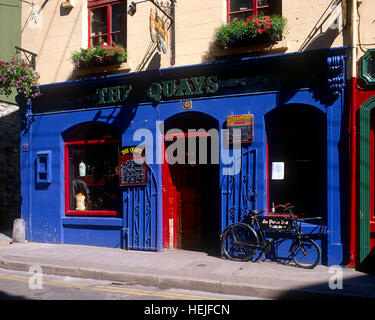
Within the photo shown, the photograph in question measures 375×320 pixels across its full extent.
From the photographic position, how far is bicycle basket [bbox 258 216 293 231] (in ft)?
26.8

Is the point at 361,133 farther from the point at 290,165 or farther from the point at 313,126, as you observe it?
the point at 290,165

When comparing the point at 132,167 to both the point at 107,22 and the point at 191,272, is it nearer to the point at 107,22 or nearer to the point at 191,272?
the point at 191,272

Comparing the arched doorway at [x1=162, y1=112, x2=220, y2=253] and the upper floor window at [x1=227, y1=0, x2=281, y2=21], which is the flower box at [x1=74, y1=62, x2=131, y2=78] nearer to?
the arched doorway at [x1=162, y1=112, x2=220, y2=253]

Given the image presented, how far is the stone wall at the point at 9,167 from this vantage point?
48.4 ft

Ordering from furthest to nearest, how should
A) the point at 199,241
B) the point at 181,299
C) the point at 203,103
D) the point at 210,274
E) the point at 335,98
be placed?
the point at 199,241 < the point at 203,103 < the point at 335,98 < the point at 210,274 < the point at 181,299

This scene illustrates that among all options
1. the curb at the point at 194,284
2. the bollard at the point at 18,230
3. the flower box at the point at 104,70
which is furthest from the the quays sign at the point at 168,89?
the curb at the point at 194,284

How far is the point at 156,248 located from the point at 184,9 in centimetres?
583

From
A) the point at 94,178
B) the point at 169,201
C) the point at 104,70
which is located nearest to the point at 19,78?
the point at 104,70

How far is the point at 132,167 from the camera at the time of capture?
10000mm

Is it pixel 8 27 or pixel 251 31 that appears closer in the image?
pixel 251 31

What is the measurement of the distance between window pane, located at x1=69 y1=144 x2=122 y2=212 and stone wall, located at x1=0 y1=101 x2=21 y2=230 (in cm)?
497

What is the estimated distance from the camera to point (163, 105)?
9.79 m

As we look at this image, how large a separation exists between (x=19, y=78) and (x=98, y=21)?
262 cm

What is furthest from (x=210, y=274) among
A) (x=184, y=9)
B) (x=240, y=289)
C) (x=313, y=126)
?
(x=184, y=9)
